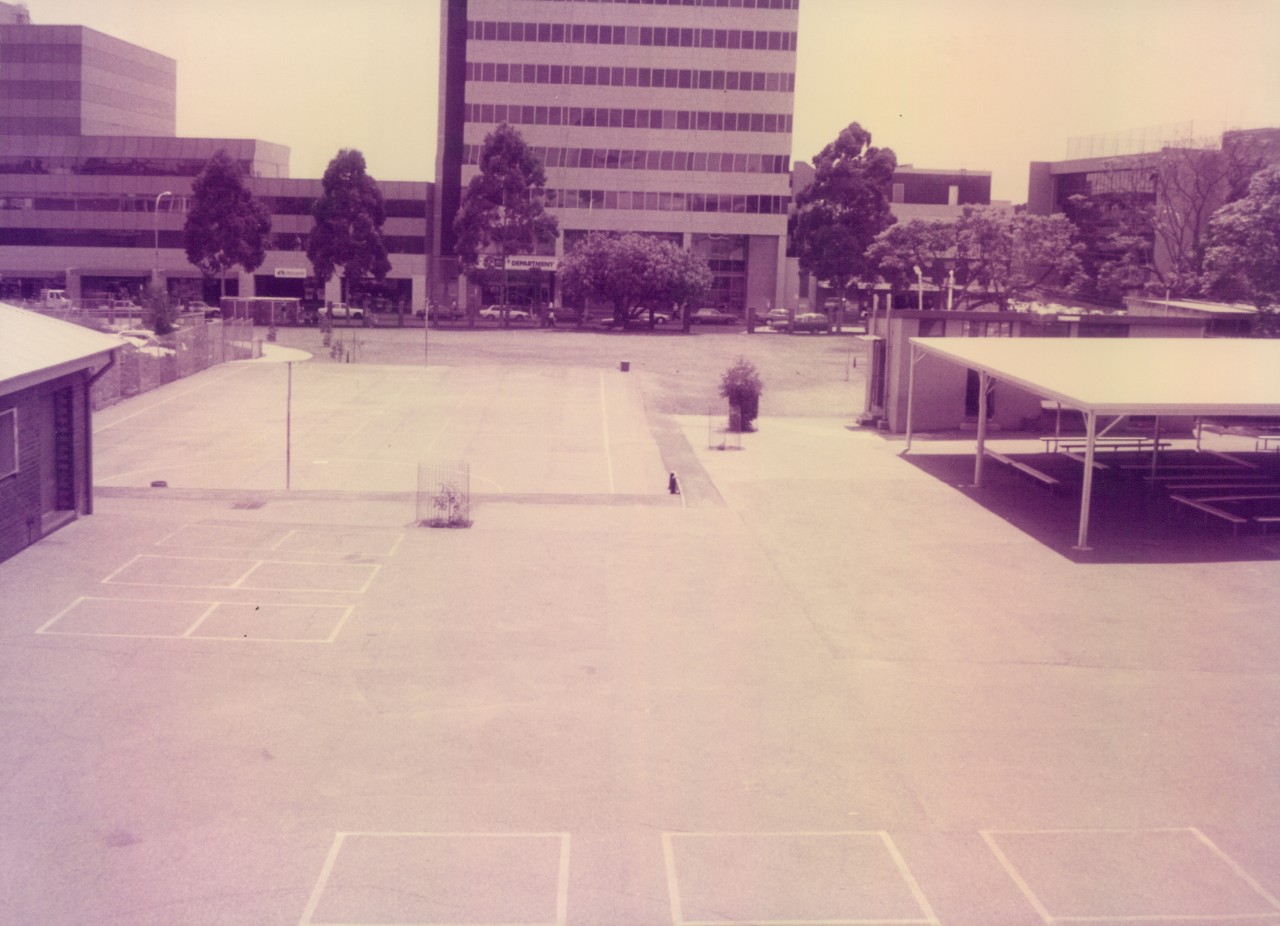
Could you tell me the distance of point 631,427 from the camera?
40.2m

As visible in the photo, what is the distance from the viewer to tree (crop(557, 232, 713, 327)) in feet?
258

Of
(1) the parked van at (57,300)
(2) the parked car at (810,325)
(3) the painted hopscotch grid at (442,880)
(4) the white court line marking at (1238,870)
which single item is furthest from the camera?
(2) the parked car at (810,325)

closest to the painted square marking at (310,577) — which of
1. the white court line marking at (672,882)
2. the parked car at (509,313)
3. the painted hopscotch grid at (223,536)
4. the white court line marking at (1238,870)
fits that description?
the painted hopscotch grid at (223,536)

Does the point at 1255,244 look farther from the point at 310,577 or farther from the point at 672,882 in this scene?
the point at 672,882

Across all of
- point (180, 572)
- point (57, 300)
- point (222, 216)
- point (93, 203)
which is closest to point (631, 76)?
point (222, 216)

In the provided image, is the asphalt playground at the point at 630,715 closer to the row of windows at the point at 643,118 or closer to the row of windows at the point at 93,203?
the row of windows at the point at 643,118

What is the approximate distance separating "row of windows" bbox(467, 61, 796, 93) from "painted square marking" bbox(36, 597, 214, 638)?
77881 mm

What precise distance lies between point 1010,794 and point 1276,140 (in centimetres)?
6344

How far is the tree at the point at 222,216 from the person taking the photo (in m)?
82.3

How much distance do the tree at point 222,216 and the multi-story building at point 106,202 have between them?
895 cm

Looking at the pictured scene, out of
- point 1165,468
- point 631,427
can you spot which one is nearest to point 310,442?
point 631,427

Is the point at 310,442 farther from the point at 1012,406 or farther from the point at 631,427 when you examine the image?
the point at 1012,406

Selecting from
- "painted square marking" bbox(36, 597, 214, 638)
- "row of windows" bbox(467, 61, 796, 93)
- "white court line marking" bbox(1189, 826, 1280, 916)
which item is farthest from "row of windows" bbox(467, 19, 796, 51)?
"white court line marking" bbox(1189, 826, 1280, 916)

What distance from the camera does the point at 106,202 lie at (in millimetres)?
93938
